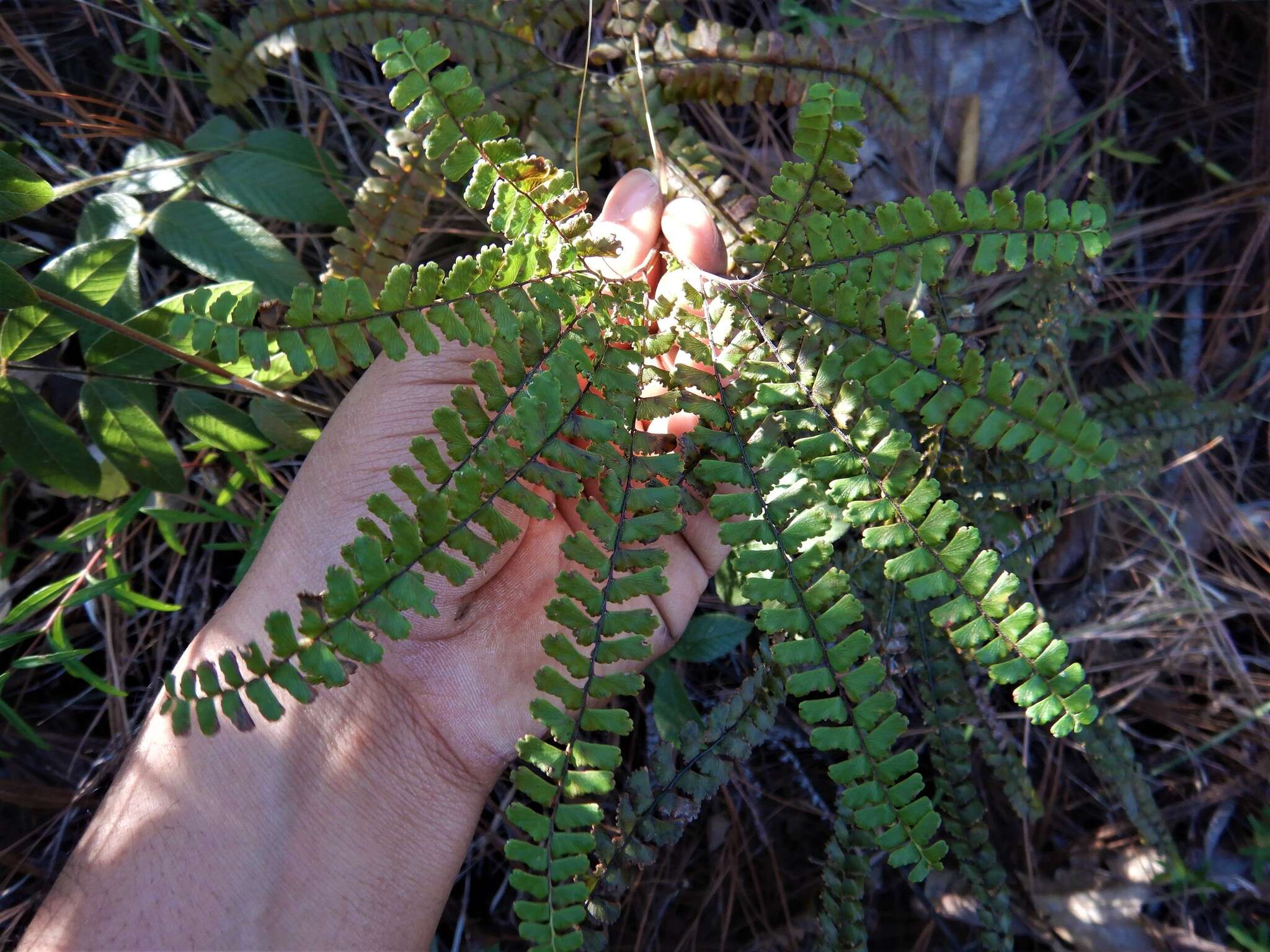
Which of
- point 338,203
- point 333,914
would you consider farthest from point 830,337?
point 333,914

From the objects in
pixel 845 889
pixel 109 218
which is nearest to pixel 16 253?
pixel 109 218

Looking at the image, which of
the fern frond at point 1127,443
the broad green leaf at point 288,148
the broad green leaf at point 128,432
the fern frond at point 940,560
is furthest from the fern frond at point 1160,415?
the broad green leaf at point 128,432

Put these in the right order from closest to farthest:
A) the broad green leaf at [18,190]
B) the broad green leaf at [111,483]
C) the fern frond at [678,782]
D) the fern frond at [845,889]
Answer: the broad green leaf at [18,190] → the fern frond at [678,782] → the fern frond at [845,889] → the broad green leaf at [111,483]

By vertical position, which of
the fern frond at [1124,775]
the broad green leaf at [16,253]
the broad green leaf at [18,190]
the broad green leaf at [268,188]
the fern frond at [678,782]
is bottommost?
the fern frond at [1124,775]

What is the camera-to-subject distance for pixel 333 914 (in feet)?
6.63

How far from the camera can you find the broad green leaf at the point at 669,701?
7.59 feet

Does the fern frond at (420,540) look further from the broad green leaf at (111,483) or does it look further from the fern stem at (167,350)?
the broad green leaf at (111,483)

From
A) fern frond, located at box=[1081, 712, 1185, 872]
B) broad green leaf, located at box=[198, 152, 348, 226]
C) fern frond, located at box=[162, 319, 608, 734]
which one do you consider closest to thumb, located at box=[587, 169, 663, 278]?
fern frond, located at box=[162, 319, 608, 734]

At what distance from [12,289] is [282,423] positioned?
643 mm

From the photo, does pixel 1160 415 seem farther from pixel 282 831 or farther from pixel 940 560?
pixel 282 831

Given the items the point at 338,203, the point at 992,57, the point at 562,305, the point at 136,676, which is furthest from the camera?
the point at 992,57

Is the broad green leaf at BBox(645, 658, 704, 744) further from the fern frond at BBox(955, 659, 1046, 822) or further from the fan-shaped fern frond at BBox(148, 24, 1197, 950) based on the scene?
the fern frond at BBox(955, 659, 1046, 822)

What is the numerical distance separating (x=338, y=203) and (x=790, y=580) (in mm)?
1664

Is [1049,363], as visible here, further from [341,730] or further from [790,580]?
[341,730]
